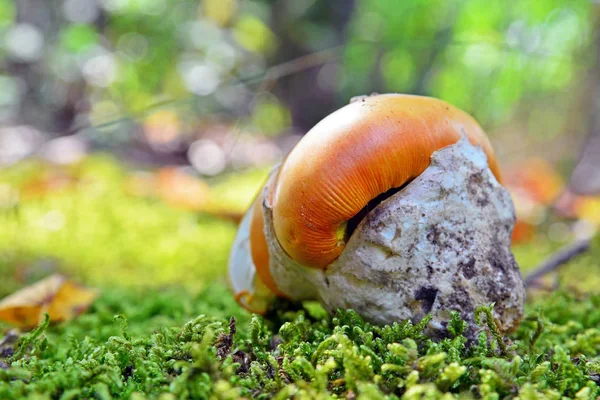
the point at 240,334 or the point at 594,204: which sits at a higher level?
the point at 594,204

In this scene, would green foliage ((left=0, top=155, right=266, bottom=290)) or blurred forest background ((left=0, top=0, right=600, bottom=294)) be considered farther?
blurred forest background ((left=0, top=0, right=600, bottom=294))

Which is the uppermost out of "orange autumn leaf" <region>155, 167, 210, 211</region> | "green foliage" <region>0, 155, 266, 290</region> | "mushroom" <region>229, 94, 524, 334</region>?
"mushroom" <region>229, 94, 524, 334</region>

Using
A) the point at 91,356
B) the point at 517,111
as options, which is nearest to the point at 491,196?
the point at 91,356

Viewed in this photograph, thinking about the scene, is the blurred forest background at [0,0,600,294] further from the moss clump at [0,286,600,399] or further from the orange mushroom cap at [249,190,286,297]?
the moss clump at [0,286,600,399]

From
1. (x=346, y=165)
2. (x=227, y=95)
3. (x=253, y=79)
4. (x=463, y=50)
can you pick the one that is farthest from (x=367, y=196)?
(x=463, y=50)

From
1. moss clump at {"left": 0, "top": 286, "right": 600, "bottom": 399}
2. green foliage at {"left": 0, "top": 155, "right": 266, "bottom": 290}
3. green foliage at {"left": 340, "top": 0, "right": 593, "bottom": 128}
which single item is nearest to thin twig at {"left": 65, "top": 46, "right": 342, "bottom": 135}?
green foliage at {"left": 0, "top": 155, "right": 266, "bottom": 290}

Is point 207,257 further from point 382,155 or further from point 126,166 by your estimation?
point 126,166
